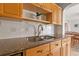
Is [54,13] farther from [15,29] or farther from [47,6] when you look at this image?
[15,29]

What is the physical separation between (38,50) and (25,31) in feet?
3.21

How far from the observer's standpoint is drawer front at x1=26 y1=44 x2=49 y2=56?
4.98 ft

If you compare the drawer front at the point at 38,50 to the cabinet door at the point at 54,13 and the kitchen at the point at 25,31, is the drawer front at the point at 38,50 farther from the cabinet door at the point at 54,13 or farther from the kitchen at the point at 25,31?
the cabinet door at the point at 54,13

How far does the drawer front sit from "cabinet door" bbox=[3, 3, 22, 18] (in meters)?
0.56

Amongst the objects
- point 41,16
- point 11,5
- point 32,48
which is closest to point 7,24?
point 11,5

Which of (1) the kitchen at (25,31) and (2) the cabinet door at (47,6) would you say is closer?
(1) the kitchen at (25,31)

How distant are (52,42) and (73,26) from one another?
32.0ft

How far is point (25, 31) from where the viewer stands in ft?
8.57

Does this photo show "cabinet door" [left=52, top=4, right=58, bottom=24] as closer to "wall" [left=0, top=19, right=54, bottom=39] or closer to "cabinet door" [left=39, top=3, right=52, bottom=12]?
"cabinet door" [left=39, top=3, right=52, bottom=12]

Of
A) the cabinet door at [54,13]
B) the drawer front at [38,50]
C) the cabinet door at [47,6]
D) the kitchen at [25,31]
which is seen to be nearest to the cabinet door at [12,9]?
the kitchen at [25,31]

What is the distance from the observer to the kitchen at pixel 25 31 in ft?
4.94

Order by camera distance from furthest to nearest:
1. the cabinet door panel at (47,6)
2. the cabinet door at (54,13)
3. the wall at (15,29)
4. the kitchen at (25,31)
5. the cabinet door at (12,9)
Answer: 1. the cabinet door at (54,13)
2. the cabinet door panel at (47,6)
3. the wall at (15,29)
4. the cabinet door at (12,9)
5. the kitchen at (25,31)

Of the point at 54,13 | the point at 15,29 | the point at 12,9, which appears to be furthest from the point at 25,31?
the point at 54,13

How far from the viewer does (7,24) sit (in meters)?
2.12
